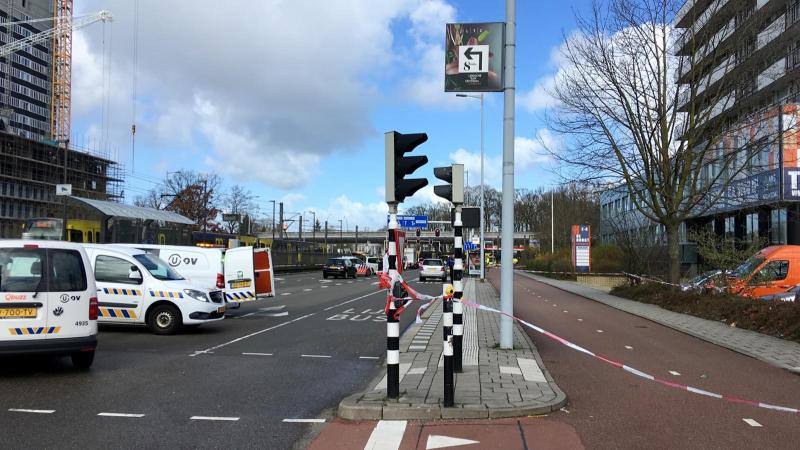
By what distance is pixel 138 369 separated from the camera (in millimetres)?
8555

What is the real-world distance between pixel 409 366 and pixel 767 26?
18.4m

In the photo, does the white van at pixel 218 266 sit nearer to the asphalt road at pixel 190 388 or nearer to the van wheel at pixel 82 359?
the asphalt road at pixel 190 388

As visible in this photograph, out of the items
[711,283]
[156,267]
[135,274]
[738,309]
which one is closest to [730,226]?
[711,283]

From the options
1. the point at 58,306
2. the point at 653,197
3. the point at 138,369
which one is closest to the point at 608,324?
the point at 653,197

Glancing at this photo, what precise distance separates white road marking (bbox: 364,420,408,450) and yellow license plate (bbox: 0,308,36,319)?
479 cm

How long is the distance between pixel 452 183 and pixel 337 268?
122 ft

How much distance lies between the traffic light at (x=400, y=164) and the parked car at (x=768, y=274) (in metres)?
12.9

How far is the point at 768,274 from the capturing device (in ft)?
53.3

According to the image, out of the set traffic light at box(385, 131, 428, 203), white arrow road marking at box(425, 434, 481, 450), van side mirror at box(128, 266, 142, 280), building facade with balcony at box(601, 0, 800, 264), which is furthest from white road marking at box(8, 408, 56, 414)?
building facade with balcony at box(601, 0, 800, 264)

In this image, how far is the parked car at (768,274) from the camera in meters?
16.2

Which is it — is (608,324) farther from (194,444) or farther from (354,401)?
(194,444)

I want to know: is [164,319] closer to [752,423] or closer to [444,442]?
[444,442]

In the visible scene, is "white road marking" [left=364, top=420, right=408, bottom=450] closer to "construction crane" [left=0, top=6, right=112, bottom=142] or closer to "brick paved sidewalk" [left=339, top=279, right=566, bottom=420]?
"brick paved sidewalk" [left=339, top=279, right=566, bottom=420]

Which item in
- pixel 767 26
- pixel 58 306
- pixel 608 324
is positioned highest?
pixel 767 26
